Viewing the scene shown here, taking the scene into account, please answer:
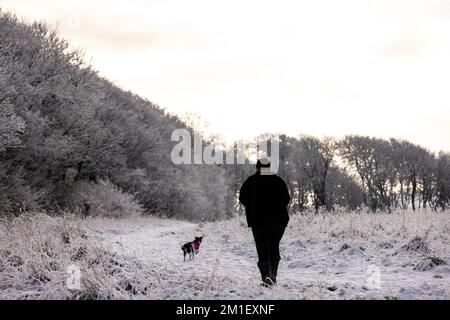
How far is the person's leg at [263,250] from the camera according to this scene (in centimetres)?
689

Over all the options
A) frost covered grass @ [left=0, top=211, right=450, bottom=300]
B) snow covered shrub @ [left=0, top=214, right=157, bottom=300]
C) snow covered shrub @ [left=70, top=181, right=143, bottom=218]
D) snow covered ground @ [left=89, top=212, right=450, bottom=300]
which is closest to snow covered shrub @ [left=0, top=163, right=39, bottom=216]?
snow covered shrub @ [left=70, top=181, right=143, bottom=218]

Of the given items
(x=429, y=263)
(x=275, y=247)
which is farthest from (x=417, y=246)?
(x=275, y=247)

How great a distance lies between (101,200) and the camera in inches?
1243

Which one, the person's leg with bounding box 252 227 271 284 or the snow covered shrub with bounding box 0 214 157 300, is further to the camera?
the person's leg with bounding box 252 227 271 284

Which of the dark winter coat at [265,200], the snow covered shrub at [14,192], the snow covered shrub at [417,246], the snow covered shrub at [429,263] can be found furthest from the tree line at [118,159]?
the dark winter coat at [265,200]

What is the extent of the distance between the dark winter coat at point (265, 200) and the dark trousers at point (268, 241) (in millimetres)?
78

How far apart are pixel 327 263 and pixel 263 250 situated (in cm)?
405

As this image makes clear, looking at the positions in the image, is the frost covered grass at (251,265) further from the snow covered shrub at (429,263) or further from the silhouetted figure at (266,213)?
the silhouetted figure at (266,213)

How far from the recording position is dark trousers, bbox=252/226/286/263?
7.00m

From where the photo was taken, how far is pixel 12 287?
6547 millimetres

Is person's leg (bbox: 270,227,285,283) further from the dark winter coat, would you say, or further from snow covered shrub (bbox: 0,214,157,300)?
→ snow covered shrub (bbox: 0,214,157,300)

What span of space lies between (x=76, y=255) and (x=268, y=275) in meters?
3.52

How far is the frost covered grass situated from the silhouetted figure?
0.38 metres

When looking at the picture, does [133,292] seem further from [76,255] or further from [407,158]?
[407,158]
